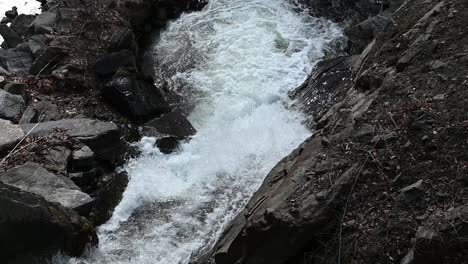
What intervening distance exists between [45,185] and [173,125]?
288cm

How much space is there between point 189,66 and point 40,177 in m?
5.17

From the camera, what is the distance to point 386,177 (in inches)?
201

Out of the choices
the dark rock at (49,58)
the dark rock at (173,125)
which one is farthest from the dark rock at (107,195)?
the dark rock at (49,58)

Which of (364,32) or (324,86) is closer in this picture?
(324,86)

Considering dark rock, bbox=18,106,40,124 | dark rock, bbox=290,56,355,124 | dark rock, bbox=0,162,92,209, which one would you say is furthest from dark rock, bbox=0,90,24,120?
dark rock, bbox=290,56,355,124

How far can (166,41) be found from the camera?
12.6 m

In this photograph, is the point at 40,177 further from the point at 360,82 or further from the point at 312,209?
the point at 360,82

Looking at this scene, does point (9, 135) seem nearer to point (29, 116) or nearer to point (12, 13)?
point (29, 116)

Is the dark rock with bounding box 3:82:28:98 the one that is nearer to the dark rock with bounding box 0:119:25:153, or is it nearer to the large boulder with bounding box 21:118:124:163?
the dark rock with bounding box 0:119:25:153


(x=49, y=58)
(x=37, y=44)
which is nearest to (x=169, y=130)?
(x=49, y=58)

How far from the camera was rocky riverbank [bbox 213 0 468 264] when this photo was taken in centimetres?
462

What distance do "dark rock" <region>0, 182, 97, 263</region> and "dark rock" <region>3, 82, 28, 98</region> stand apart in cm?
361

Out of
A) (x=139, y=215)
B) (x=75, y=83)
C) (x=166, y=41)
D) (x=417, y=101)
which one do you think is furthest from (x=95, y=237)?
(x=166, y=41)

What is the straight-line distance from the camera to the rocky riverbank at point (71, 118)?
634cm
